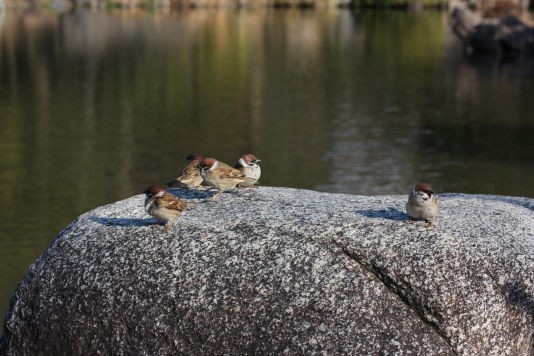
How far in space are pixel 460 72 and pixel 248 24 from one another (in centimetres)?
3832

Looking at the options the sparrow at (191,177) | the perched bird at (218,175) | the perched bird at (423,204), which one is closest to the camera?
the perched bird at (423,204)

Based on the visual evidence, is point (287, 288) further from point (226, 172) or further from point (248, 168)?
point (248, 168)

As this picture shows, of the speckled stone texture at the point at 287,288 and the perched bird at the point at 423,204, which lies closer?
the speckled stone texture at the point at 287,288

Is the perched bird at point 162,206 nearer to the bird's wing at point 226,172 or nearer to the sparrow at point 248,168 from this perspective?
the bird's wing at point 226,172

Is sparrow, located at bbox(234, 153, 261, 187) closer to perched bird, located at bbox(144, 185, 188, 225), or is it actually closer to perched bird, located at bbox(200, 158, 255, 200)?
perched bird, located at bbox(200, 158, 255, 200)

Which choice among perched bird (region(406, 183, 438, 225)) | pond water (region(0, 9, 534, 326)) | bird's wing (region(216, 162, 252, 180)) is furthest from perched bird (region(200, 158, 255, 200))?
pond water (region(0, 9, 534, 326))

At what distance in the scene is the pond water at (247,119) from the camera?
810 inches

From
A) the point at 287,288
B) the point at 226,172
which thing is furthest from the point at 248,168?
the point at 287,288

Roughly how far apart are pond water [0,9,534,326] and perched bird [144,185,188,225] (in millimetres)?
5370

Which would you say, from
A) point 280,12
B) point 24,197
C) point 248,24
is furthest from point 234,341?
point 280,12

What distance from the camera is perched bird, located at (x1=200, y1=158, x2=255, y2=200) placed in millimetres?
9469

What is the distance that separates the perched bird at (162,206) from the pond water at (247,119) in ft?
17.6

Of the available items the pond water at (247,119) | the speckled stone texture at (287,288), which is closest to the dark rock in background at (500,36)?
the pond water at (247,119)

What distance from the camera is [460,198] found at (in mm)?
10094
